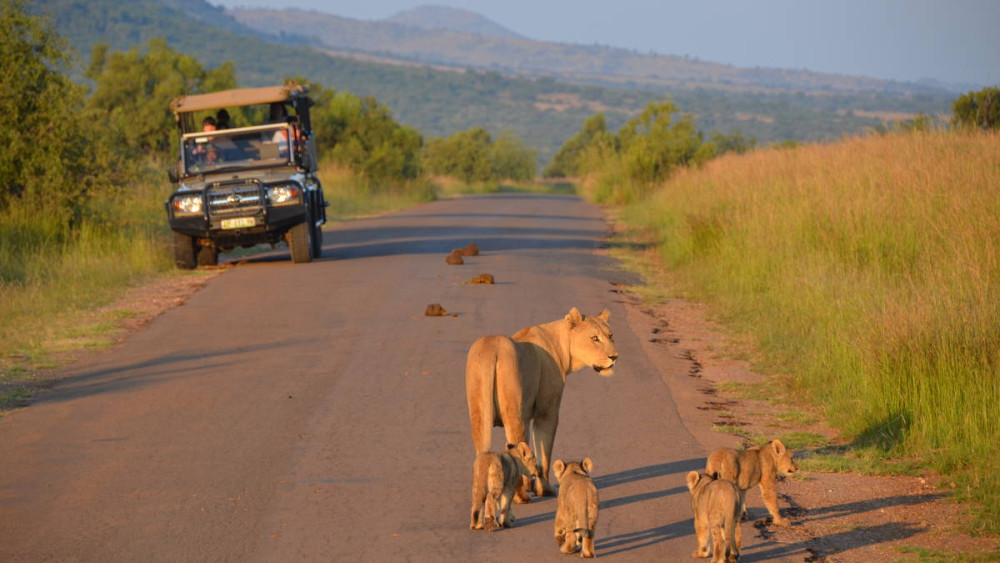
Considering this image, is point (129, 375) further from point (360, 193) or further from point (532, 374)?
point (360, 193)

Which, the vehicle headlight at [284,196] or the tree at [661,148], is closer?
the vehicle headlight at [284,196]

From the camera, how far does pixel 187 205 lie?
58.2 feet

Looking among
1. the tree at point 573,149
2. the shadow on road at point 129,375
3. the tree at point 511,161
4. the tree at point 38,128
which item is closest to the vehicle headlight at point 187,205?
the tree at point 38,128

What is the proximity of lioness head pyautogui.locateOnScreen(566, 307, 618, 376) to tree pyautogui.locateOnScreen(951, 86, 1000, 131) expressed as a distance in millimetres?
17104

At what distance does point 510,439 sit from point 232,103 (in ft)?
46.5

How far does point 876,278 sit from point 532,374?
25.6 ft

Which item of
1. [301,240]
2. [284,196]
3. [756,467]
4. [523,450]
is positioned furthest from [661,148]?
[523,450]

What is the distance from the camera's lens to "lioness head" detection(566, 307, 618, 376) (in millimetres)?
6566

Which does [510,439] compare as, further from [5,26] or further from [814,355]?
[5,26]

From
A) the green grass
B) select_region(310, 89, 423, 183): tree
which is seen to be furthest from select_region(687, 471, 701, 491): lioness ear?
select_region(310, 89, 423, 183): tree

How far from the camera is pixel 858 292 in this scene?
11898mm

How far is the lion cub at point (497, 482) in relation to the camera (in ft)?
19.1

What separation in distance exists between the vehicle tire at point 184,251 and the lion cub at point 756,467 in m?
13.5

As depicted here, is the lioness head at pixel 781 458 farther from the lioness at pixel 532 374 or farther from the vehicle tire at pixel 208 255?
the vehicle tire at pixel 208 255
